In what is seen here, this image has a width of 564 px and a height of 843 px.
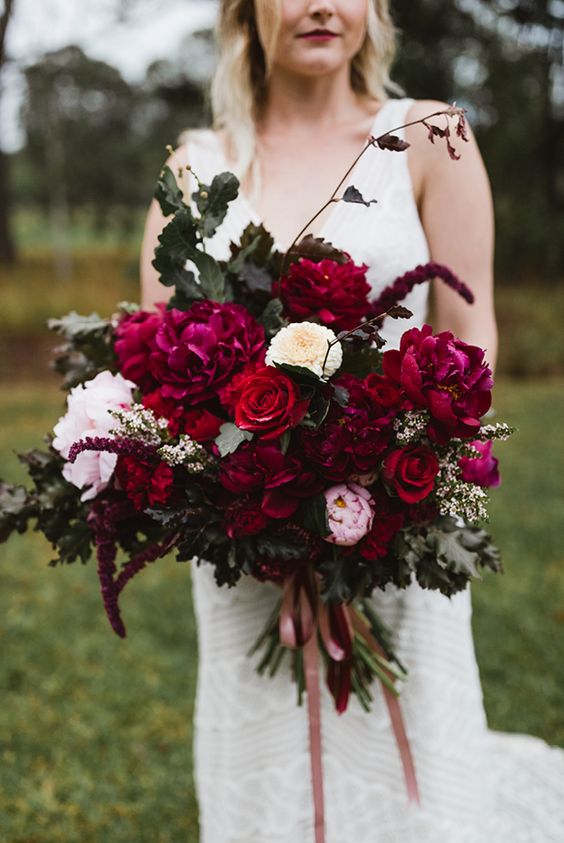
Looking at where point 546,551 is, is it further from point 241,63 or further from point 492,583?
point 241,63

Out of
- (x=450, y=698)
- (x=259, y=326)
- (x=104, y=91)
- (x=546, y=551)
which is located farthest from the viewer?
(x=104, y=91)

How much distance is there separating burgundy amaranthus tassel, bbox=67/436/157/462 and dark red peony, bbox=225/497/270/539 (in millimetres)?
174

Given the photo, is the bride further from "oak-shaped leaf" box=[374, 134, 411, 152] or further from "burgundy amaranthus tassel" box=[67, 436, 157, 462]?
"burgundy amaranthus tassel" box=[67, 436, 157, 462]

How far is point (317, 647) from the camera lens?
196cm

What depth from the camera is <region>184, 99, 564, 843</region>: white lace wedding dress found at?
80.5 inches

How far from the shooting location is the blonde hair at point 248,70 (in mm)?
2273

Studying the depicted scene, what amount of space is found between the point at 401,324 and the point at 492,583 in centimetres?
300

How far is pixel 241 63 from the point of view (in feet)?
7.71

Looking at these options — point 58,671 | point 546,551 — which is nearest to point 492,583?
point 546,551

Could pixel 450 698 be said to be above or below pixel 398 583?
below

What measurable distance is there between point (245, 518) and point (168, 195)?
0.63 metres

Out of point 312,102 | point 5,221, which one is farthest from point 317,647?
point 5,221

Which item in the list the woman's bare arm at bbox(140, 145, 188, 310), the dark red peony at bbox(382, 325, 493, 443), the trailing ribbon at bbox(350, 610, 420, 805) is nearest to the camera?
the dark red peony at bbox(382, 325, 493, 443)

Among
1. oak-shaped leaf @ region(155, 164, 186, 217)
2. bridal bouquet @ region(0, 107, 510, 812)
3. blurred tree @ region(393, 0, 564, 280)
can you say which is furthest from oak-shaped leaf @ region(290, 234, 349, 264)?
blurred tree @ region(393, 0, 564, 280)
